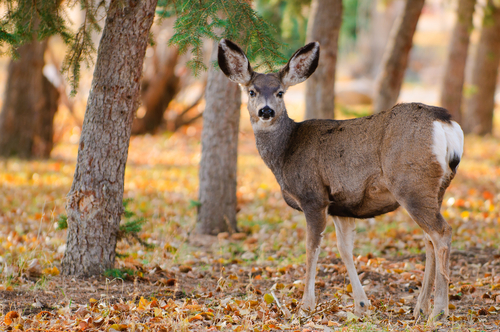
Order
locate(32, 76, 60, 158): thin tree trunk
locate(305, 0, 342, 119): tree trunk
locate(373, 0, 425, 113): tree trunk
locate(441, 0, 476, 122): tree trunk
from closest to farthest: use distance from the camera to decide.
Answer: locate(305, 0, 342, 119): tree trunk
locate(373, 0, 425, 113): tree trunk
locate(32, 76, 60, 158): thin tree trunk
locate(441, 0, 476, 122): tree trunk

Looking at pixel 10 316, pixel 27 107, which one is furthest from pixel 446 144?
pixel 27 107

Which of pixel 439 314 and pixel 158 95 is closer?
pixel 439 314

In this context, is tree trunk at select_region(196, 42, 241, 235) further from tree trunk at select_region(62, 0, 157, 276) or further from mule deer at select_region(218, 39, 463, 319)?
tree trunk at select_region(62, 0, 157, 276)

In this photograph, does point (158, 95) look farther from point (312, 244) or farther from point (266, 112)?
point (312, 244)

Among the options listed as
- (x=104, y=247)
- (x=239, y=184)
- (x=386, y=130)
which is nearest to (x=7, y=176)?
(x=239, y=184)

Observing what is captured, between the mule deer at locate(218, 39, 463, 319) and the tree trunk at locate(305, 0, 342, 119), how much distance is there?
12.0 ft

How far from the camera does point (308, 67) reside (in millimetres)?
5195

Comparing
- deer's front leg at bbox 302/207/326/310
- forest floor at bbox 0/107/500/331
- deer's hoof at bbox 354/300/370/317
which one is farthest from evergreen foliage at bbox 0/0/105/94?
deer's hoof at bbox 354/300/370/317

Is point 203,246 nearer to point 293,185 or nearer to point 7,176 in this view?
point 293,185

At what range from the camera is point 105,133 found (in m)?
5.04

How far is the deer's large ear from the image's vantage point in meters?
5.05

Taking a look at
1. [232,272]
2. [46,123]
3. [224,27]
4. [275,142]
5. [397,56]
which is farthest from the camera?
[46,123]

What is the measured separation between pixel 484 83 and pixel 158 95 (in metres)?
11.6

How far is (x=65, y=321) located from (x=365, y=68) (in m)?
33.8
